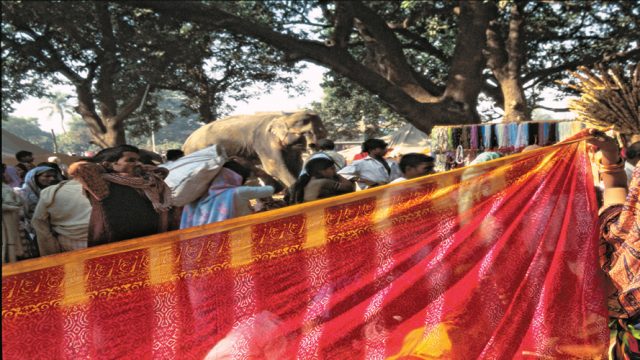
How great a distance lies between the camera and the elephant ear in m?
10.7

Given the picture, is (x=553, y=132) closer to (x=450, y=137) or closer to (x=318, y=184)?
(x=450, y=137)

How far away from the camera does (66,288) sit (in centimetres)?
195

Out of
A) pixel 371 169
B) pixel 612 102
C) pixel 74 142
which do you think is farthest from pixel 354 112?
pixel 74 142

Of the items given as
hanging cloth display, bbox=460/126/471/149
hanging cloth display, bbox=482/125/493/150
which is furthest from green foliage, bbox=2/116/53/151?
hanging cloth display, bbox=482/125/493/150

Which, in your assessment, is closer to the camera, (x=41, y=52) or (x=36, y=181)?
(x=36, y=181)

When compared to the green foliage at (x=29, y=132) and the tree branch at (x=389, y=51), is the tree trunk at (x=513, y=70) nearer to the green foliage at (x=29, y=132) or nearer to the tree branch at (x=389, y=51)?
the tree branch at (x=389, y=51)

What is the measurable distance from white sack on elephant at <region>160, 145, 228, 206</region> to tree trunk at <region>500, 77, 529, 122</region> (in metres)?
9.43

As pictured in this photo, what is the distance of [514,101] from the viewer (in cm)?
1155

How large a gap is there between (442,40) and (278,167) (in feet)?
25.3

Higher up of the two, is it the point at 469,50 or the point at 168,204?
the point at 469,50

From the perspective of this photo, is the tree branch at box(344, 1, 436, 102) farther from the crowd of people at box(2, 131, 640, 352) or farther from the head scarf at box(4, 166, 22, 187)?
the head scarf at box(4, 166, 22, 187)

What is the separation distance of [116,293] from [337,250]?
106 cm

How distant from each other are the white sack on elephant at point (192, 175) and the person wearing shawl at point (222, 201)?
58 millimetres

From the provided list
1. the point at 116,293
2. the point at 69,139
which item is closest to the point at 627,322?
the point at 116,293
